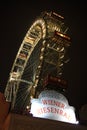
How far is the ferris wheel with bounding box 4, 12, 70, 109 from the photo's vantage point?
818 inches

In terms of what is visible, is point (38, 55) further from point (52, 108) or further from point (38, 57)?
point (52, 108)

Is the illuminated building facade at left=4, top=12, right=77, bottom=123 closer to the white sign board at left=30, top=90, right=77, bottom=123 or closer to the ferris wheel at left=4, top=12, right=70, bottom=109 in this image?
the ferris wheel at left=4, top=12, right=70, bottom=109

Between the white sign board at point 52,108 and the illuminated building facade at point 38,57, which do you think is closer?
the white sign board at point 52,108

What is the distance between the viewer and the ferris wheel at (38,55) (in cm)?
2079

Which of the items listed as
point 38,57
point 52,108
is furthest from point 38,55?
point 52,108

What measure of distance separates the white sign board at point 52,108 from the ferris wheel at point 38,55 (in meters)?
6.60

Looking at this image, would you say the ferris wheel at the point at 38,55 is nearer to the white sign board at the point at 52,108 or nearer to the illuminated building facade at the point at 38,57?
the illuminated building facade at the point at 38,57

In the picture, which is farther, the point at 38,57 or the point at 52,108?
the point at 38,57

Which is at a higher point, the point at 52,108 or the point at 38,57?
the point at 38,57

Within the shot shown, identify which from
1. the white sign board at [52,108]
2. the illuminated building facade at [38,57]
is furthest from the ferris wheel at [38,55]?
the white sign board at [52,108]

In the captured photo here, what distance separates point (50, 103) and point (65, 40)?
1049 cm

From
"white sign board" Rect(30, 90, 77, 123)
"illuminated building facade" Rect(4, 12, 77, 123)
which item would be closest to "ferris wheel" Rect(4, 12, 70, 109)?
"illuminated building facade" Rect(4, 12, 77, 123)

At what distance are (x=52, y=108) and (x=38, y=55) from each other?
10257mm

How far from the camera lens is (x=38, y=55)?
71.9 ft
